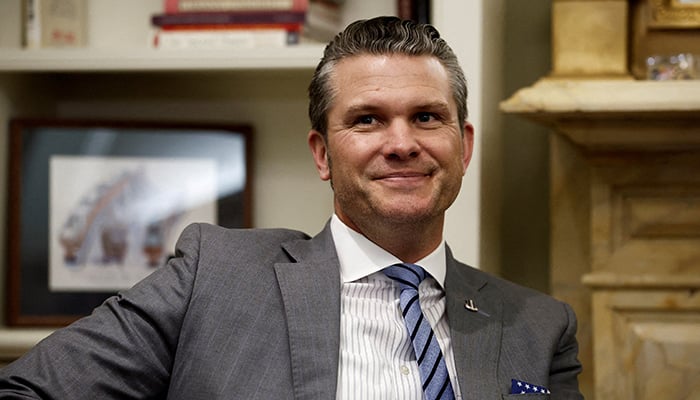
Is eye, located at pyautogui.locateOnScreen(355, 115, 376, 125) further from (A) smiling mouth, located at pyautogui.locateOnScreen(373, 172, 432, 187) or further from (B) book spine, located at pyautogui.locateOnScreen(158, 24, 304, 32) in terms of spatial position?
(B) book spine, located at pyautogui.locateOnScreen(158, 24, 304, 32)

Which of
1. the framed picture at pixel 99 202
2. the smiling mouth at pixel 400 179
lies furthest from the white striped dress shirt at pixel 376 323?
the framed picture at pixel 99 202

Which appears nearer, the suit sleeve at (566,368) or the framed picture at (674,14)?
the suit sleeve at (566,368)

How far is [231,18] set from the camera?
6.74ft

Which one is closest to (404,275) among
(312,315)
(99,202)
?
(312,315)

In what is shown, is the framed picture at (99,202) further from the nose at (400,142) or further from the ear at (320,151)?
the nose at (400,142)

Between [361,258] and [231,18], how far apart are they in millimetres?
728

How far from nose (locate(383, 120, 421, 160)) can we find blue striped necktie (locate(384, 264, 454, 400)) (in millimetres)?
193

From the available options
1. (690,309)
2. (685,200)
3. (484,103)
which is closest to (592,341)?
(690,309)

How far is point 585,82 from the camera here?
1767mm

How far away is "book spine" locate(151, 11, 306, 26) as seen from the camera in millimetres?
2035

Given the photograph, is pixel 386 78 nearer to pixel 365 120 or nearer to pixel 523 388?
pixel 365 120

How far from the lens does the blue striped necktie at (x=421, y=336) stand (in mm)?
1508

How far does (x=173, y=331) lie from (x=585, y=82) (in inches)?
34.7

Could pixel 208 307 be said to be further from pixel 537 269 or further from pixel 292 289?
pixel 537 269
